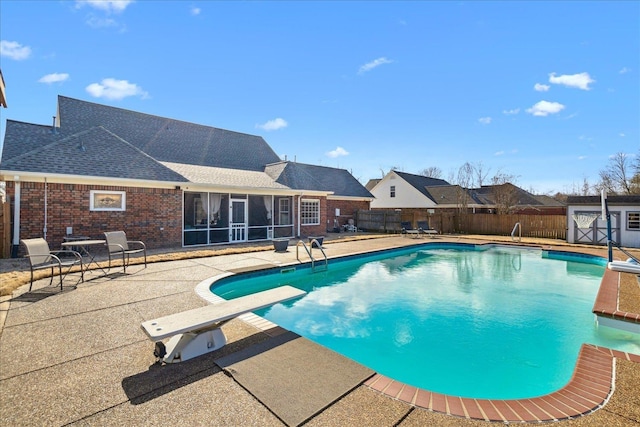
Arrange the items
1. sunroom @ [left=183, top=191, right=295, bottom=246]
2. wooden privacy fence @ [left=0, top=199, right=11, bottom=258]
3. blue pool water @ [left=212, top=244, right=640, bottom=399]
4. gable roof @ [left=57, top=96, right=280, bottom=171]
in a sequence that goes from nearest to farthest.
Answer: blue pool water @ [left=212, top=244, right=640, bottom=399]
wooden privacy fence @ [left=0, top=199, right=11, bottom=258]
sunroom @ [left=183, top=191, right=295, bottom=246]
gable roof @ [left=57, top=96, right=280, bottom=171]

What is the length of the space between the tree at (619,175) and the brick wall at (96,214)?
33905 millimetres

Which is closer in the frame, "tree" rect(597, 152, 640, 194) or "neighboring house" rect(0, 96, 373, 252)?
"neighboring house" rect(0, 96, 373, 252)

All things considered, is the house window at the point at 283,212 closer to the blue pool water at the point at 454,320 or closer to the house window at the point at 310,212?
the house window at the point at 310,212

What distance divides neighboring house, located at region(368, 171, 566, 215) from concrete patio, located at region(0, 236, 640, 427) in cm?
2368

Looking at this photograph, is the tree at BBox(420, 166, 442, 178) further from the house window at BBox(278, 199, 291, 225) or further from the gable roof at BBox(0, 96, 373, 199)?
the house window at BBox(278, 199, 291, 225)

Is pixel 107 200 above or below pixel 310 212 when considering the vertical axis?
above

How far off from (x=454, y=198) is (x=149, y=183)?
24.6m

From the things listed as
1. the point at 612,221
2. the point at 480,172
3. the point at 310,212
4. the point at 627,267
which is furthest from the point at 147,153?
the point at 480,172

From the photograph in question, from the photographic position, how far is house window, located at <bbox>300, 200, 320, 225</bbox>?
55.9 feet

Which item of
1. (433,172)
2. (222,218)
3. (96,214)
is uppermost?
(433,172)

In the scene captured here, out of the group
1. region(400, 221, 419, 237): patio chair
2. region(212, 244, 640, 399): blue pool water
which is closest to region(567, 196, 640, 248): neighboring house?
region(212, 244, 640, 399): blue pool water

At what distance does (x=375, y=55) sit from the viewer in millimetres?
12266

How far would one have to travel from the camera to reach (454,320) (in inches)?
234

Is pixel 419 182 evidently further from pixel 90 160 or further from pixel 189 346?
pixel 189 346
